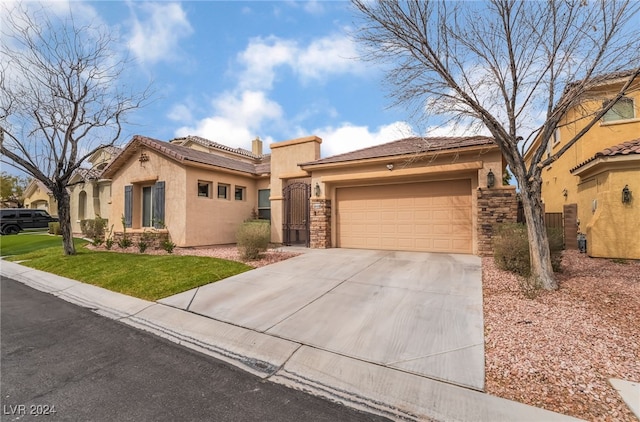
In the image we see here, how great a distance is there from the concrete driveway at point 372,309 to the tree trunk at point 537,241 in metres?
1.13

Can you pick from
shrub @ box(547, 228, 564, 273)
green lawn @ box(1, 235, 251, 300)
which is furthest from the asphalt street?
shrub @ box(547, 228, 564, 273)

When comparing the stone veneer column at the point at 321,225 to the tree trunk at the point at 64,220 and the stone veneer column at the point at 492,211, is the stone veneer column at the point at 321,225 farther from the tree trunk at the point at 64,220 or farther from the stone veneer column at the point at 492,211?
the tree trunk at the point at 64,220

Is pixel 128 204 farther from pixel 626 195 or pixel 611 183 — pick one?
pixel 626 195

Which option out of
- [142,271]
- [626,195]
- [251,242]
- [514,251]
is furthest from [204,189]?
[626,195]

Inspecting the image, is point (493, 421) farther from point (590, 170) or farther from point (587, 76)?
point (590, 170)

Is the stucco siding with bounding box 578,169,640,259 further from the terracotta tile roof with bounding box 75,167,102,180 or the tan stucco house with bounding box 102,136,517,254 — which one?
the terracotta tile roof with bounding box 75,167,102,180

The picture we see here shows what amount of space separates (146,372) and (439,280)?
19.0 ft

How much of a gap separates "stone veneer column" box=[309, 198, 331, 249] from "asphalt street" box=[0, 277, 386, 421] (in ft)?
26.5

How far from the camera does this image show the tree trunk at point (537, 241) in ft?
18.4

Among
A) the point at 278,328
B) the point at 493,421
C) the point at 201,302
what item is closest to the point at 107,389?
the point at 278,328

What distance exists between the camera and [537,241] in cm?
→ 577

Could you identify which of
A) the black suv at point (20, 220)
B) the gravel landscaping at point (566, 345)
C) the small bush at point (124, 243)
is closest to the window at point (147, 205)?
the small bush at point (124, 243)

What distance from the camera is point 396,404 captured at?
2.76m

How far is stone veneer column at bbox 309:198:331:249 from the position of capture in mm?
12062
